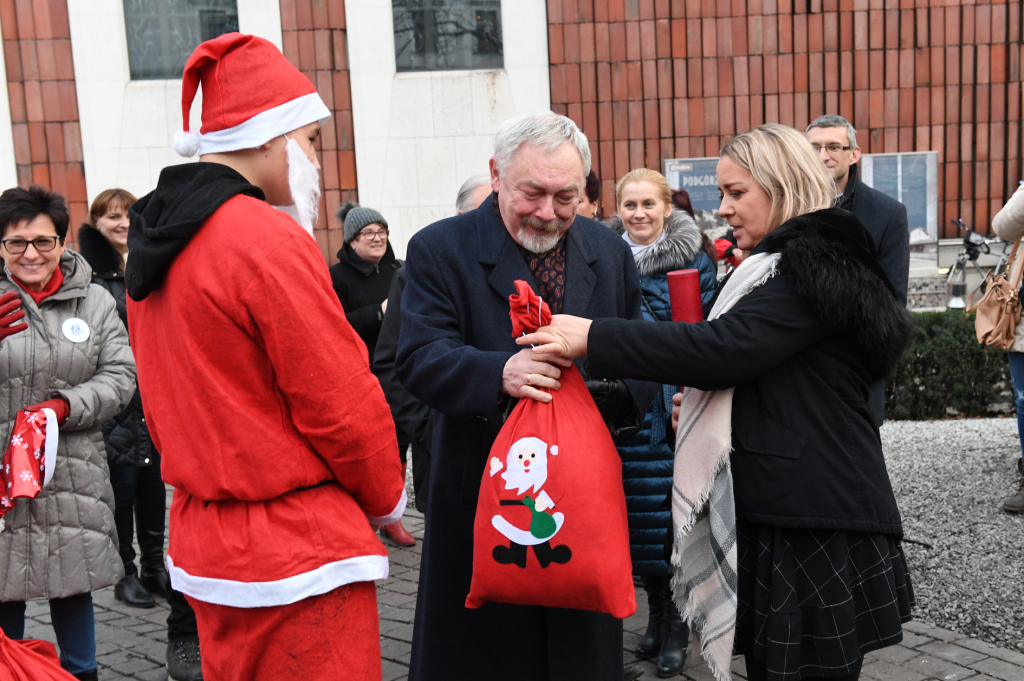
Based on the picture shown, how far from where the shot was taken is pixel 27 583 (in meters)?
3.40

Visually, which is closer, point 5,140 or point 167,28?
point 5,140

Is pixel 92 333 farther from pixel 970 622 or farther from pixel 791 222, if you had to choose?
pixel 970 622

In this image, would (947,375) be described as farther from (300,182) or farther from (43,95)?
(43,95)

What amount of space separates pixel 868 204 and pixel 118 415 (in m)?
3.93

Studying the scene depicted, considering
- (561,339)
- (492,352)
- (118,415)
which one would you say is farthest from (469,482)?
(118,415)

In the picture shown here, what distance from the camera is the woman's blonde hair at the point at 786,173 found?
237 cm

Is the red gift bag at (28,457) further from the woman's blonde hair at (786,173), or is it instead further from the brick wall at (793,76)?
the brick wall at (793,76)

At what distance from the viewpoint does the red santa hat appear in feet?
6.56

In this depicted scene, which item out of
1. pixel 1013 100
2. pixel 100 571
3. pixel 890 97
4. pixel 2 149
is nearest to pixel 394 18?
pixel 2 149

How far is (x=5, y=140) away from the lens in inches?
397

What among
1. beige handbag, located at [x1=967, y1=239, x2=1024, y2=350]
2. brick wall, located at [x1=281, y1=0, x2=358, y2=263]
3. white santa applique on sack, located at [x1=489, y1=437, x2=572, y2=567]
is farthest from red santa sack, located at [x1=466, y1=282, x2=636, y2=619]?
brick wall, located at [x1=281, y1=0, x2=358, y2=263]

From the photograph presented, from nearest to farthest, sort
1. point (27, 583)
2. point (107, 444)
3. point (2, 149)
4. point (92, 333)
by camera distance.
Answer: point (27, 583) → point (92, 333) → point (107, 444) → point (2, 149)

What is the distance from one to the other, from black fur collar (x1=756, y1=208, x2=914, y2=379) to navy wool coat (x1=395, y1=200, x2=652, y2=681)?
2.08 ft

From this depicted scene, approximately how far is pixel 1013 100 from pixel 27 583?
11.0 meters
